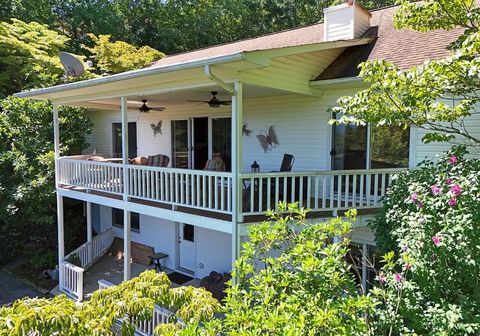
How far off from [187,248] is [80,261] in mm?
3602

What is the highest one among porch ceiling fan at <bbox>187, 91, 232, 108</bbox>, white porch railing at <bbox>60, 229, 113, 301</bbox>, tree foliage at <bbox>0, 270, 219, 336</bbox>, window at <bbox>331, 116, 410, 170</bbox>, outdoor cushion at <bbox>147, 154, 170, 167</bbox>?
porch ceiling fan at <bbox>187, 91, 232, 108</bbox>

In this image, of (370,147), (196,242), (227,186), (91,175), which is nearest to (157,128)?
(91,175)

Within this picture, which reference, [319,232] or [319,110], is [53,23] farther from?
[319,232]

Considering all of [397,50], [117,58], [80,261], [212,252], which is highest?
[117,58]

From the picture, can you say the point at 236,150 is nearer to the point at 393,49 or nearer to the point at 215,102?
the point at 215,102

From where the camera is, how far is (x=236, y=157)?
580cm

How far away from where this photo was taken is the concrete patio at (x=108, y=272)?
10.3m

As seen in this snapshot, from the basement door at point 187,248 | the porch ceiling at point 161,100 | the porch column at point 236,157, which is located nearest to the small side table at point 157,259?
the basement door at point 187,248

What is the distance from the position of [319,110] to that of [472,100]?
3421 mm

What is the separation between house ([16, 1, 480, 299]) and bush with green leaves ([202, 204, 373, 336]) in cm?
248

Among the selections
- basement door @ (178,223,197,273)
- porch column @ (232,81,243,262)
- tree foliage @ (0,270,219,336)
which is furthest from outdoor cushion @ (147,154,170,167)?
tree foliage @ (0,270,219,336)

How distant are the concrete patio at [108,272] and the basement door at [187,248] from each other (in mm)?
500

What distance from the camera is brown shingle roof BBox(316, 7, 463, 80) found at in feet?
22.4

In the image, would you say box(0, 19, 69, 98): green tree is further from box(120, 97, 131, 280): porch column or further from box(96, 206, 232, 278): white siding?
box(120, 97, 131, 280): porch column
